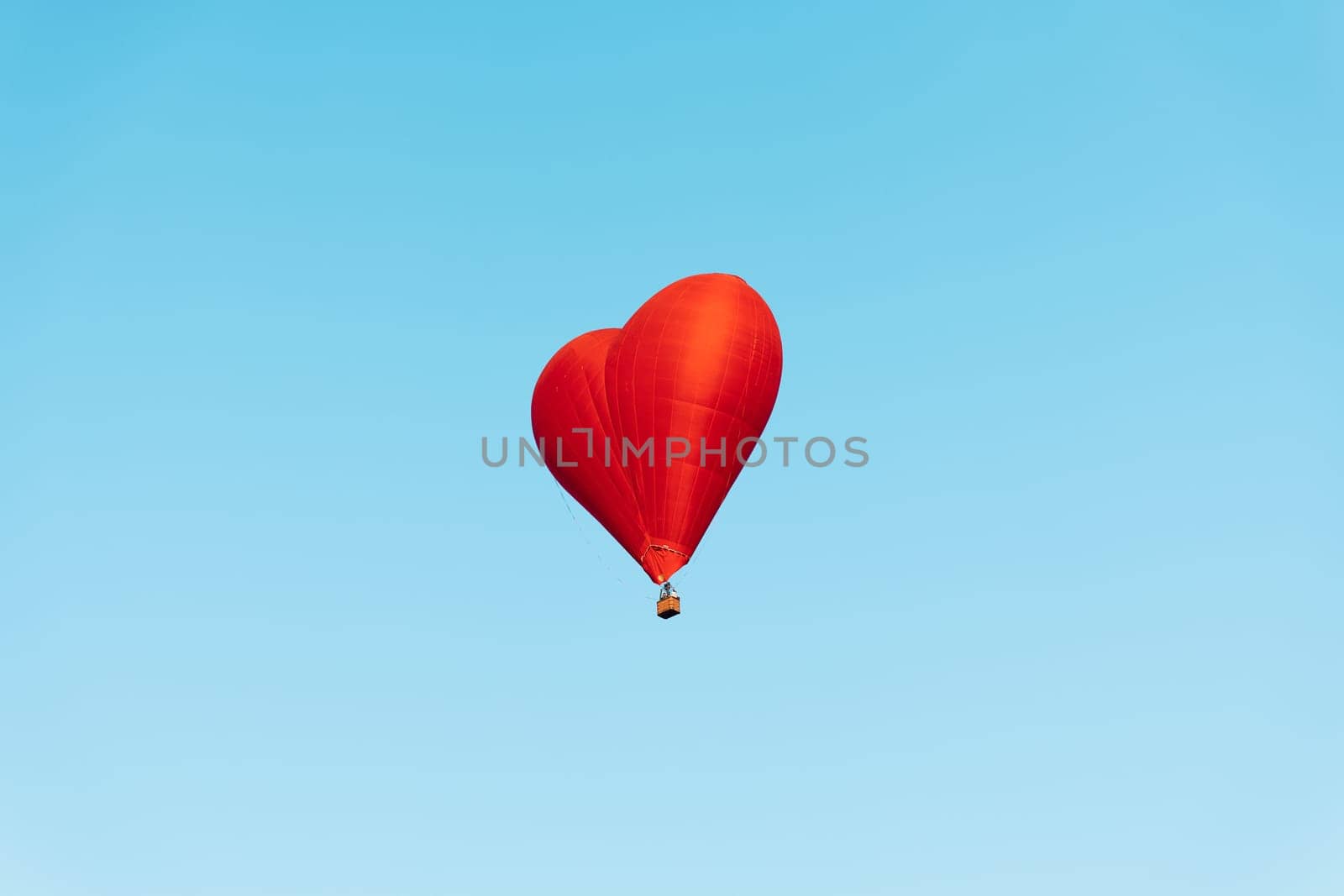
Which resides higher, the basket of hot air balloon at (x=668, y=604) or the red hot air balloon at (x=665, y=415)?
the red hot air balloon at (x=665, y=415)

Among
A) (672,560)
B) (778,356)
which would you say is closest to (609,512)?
(672,560)

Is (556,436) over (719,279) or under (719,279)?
under

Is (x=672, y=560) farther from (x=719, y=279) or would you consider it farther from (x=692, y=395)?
(x=719, y=279)

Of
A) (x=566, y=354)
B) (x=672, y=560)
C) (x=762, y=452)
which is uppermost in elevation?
(x=566, y=354)

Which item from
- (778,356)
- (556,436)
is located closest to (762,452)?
(778,356)

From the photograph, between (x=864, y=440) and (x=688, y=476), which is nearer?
(x=688, y=476)

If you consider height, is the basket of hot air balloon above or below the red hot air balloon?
below
